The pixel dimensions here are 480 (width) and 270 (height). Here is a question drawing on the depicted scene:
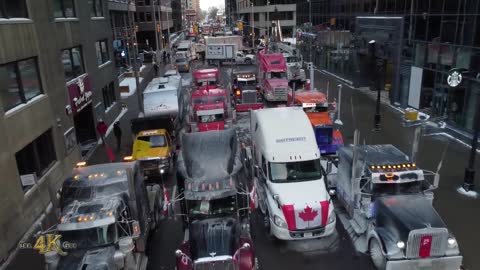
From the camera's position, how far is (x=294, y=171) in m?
13.3

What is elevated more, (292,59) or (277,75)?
(292,59)

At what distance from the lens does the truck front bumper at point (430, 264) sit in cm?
Result: 1000

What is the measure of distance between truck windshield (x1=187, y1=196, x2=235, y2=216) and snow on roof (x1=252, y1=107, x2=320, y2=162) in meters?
2.74

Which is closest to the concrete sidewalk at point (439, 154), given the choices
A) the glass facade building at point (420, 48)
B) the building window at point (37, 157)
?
the glass facade building at point (420, 48)

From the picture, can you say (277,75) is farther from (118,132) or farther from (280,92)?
(118,132)

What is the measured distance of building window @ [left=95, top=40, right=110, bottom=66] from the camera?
2685 centimetres

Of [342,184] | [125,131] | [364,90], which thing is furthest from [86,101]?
[364,90]

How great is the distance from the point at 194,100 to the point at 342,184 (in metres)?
12.4

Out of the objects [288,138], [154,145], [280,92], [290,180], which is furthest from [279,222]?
[280,92]

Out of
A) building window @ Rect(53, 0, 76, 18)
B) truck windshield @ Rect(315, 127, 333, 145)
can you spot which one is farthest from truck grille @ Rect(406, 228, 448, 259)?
building window @ Rect(53, 0, 76, 18)

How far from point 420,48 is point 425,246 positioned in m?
19.9

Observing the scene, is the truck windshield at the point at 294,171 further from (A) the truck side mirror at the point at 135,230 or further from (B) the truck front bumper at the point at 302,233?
(A) the truck side mirror at the point at 135,230

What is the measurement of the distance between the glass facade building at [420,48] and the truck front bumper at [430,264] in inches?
536

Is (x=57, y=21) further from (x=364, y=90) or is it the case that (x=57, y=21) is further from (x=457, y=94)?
(x=364, y=90)
